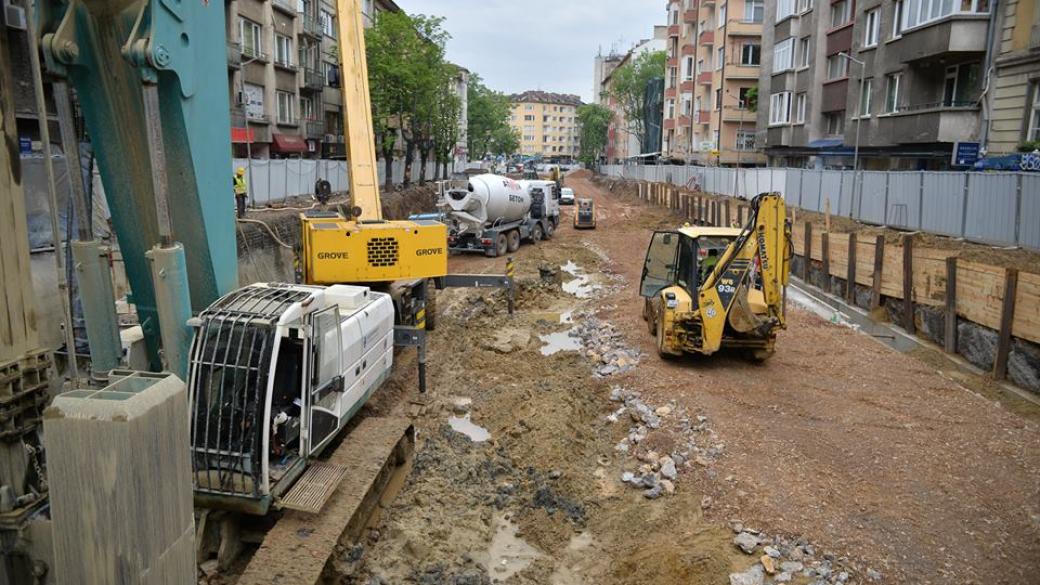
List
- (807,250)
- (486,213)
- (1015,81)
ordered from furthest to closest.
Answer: (486,213) < (807,250) < (1015,81)

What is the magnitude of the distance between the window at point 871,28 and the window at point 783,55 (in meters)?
7.06

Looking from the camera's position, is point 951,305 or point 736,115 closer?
point 951,305

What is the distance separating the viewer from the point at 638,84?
87000mm

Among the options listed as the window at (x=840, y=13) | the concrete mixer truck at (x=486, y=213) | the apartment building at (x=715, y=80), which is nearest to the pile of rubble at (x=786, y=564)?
the concrete mixer truck at (x=486, y=213)

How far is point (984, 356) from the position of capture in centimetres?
1248

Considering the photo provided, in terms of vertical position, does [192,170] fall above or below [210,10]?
below

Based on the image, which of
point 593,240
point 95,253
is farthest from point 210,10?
point 593,240

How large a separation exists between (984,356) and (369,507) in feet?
35.2

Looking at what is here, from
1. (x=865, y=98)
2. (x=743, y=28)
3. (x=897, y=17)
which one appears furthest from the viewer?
(x=743, y=28)

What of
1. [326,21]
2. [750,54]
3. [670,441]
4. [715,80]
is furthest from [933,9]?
[715,80]

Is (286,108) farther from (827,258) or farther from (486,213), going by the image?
(827,258)

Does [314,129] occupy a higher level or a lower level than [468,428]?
higher

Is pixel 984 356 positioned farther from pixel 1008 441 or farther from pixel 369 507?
pixel 369 507

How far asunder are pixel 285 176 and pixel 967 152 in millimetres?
21038
